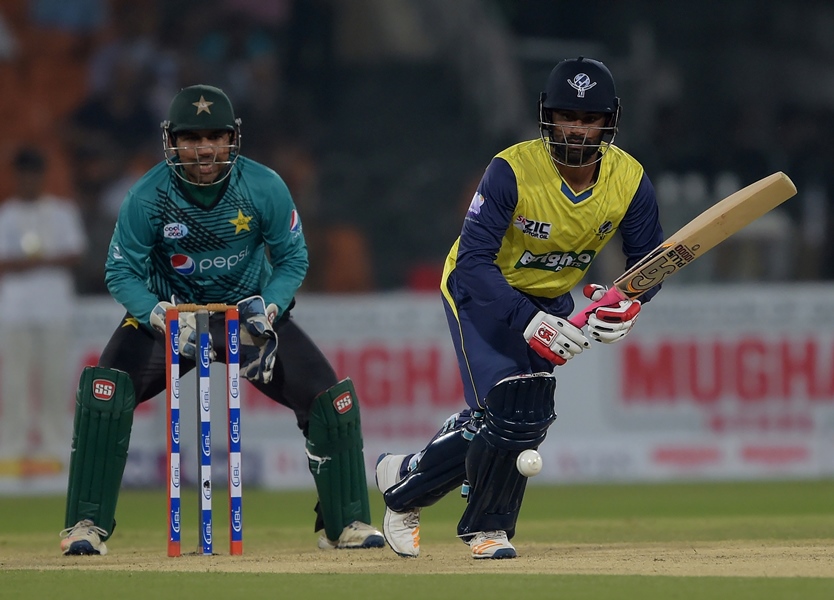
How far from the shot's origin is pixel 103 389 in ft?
19.1

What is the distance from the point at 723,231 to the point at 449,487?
1.38 m

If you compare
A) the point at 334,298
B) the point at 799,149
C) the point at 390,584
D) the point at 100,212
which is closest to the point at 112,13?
the point at 100,212

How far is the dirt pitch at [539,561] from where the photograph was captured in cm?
499

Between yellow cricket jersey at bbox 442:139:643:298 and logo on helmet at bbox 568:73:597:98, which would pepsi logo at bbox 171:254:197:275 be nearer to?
yellow cricket jersey at bbox 442:139:643:298

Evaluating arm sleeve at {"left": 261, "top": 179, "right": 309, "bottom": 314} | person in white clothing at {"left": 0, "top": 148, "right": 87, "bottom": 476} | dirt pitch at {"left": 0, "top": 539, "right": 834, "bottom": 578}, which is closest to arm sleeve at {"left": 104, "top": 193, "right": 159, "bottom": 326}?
arm sleeve at {"left": 261, "top": 179, "right": 309, "bottom": 314}

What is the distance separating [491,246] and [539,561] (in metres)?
1.11

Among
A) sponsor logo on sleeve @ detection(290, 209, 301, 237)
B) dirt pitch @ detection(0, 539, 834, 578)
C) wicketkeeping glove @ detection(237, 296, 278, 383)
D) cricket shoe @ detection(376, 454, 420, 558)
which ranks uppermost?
sponsor logo on sleeve @ detection(290, 209, 301, 237)

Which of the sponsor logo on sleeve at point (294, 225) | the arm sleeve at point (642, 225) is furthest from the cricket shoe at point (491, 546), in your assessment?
the sponsor logo on sleeve at point (294, 225)

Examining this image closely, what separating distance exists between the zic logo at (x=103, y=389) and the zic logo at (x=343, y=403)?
861 mm

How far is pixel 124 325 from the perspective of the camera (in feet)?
19.8

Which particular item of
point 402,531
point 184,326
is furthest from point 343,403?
point 184,326

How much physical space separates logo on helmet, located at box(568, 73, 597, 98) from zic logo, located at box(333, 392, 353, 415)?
1560 millimetres

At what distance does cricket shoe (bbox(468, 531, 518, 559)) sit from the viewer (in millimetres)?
5406

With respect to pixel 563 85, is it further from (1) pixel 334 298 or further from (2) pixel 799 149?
(2) pixel 799 149
